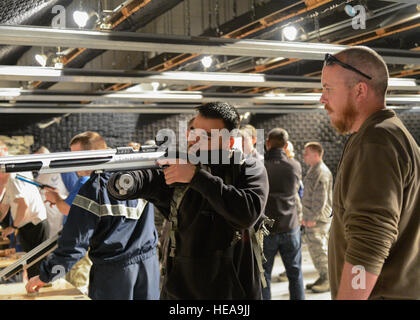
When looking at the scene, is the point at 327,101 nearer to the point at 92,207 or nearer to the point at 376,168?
the point at 376,168

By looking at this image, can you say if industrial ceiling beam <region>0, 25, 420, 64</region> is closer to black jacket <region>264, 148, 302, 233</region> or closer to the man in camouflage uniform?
black jacket <region>264, 148, 302, 233</region>

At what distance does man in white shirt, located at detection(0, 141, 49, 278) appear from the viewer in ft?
15.8

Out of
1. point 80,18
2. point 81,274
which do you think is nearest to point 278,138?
point 81,274

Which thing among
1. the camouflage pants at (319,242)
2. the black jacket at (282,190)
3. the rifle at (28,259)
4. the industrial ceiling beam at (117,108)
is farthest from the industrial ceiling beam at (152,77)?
the industrial ceiling beam at (117,108)

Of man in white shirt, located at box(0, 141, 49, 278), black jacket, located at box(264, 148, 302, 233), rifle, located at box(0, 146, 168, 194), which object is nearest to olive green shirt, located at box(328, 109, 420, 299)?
rifle, located at box(0, 146, 168, 194)

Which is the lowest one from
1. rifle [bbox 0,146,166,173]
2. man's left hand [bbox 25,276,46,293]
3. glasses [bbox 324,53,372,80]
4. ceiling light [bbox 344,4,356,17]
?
man's left hand [bbox 25,276,46,293]

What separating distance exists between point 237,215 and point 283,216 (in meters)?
2.93

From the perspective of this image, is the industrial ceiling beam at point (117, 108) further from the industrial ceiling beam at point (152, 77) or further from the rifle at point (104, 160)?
the rifle at point (104, 160)

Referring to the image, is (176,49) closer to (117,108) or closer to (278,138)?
(278,138)

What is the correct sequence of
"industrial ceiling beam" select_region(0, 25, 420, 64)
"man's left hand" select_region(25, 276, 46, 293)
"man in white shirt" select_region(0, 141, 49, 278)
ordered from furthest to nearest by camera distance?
"man in white shirt" select_region(0, 141, 49, 278)
"man's left hand" select_region(25, 276, 46, 293)
"industrial ceiling beam" select_region(0, 25, 420, 64)

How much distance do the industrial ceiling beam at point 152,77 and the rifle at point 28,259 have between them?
4.79 feet

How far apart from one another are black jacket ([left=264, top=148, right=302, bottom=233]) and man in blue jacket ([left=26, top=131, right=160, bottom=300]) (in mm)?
2055

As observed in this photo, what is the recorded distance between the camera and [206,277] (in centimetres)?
212

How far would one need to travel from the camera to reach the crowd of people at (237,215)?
5.08ft
